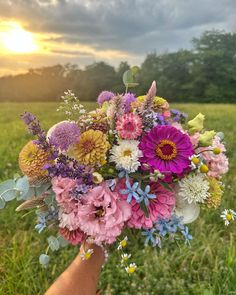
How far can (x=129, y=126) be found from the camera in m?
1.62

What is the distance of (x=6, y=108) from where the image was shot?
11.8 m

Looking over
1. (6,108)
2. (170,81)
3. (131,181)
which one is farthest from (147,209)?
(170,81)

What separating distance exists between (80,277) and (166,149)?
0.62m

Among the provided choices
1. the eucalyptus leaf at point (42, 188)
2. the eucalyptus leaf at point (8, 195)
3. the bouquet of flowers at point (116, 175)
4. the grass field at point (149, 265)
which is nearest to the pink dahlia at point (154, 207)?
the bouquet of flowers at point (116, 175)

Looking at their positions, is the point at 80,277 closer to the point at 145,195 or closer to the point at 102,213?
the point at 102,213

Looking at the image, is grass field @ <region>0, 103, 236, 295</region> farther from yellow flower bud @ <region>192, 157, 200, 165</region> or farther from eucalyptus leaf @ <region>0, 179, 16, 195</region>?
eucalyptus leaf @ <region>0, 179, 16, 195</region>

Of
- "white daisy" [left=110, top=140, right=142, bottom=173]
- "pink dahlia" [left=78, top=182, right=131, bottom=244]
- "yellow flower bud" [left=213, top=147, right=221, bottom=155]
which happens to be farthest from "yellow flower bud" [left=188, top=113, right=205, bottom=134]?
"pink dahlia" [left=78, top=182, right=131, bottom=244]

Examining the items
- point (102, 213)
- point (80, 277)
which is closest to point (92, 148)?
point (102, 213)

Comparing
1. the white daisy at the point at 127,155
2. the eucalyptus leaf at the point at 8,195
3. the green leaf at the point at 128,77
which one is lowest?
the eucalyptus leaf at the point at 8,195

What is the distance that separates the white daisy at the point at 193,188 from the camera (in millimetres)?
1644

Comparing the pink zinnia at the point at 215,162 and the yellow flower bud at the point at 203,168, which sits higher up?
the yellow flower bud at the point at 203,168

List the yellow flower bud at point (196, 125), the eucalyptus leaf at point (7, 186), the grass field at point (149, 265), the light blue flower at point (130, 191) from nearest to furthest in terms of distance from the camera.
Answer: the light blue flower at point (130, 191) < the eucalyptus leaf at point (7, 186) < the yellow flower bud at point (196, 125) < the grass field at point (149, 265)

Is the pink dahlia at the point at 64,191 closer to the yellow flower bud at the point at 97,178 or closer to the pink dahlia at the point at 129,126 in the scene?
the yellow flower bud at the point at 97,178

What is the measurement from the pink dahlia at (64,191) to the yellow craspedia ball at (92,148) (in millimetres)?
77
